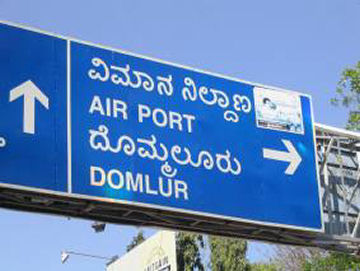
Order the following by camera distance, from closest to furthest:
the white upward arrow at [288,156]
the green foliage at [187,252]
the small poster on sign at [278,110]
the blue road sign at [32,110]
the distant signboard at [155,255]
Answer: the blue road sign at [32,110] → the white upward arrow at [288,156] → the small poster on sign at [278,110] → the distant signboard at [155,255] → the green foliage at [187,252]

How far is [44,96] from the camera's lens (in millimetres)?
9836

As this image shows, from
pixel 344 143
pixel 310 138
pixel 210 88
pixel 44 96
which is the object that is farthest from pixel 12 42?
pixel 344 143

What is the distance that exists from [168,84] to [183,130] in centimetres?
67

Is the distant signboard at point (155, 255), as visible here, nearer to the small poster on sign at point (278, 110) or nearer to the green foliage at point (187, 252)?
the green foliage at point (187, 252)

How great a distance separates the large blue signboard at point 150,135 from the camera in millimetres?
9633

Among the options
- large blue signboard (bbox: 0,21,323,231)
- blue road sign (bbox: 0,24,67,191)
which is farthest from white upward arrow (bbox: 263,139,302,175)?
blue road sign (bbox: 0,24,67,191)

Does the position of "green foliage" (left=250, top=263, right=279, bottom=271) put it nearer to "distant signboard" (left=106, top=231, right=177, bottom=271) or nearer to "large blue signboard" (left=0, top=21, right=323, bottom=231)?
"distant signboard" (left=106, top=231, right=177, bottom=271)

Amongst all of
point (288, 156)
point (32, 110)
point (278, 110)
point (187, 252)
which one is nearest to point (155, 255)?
point (187, 252)

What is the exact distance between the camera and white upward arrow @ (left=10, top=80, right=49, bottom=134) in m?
9.56

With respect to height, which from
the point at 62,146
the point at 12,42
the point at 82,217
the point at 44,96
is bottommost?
the point at 82,217

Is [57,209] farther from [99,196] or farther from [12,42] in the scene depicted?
[12,42]

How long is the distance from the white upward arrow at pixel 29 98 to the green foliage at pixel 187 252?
24.1m

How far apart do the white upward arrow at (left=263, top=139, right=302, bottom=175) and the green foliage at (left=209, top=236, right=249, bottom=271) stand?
22177 mm

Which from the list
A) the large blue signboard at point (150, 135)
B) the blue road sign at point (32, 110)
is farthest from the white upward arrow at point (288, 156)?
the blue road sign at point (32, 110)
